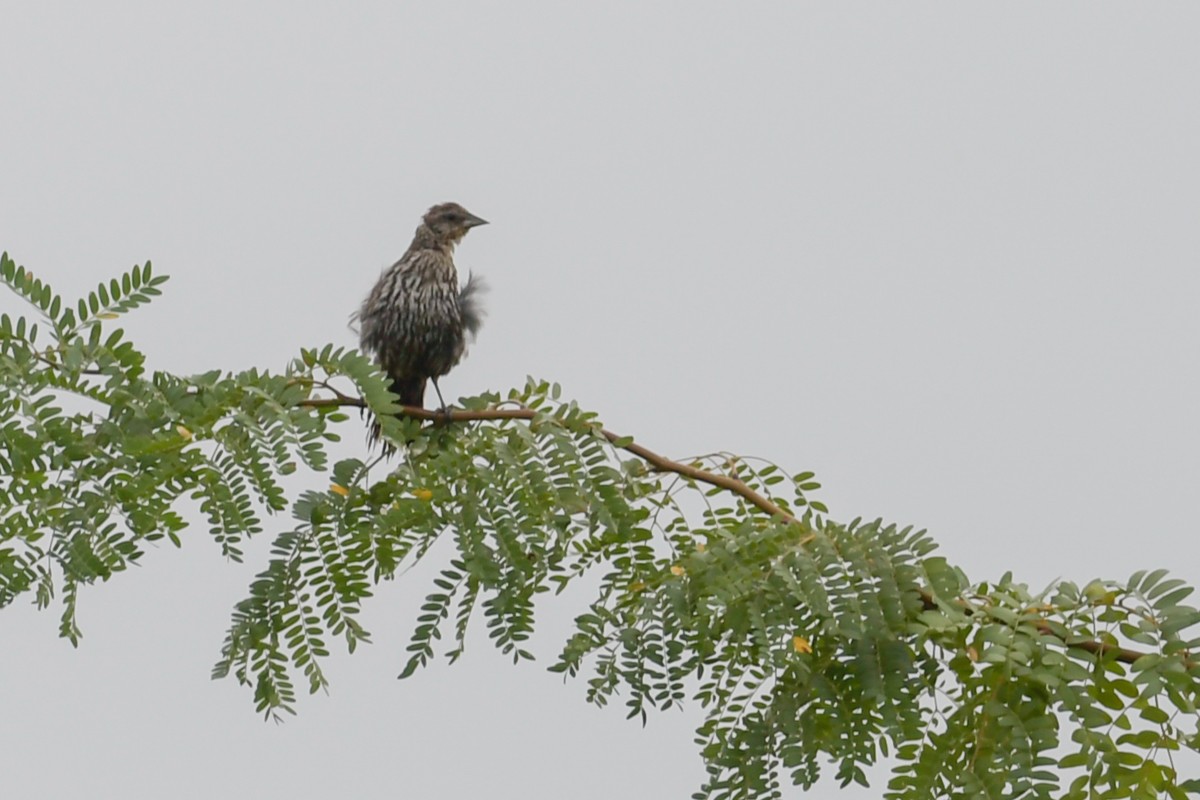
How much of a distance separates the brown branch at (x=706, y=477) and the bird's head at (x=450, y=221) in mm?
2887

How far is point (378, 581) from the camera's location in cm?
281

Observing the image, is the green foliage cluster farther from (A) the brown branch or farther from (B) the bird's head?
(B) the bird's head

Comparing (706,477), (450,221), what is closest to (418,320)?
(450,221)

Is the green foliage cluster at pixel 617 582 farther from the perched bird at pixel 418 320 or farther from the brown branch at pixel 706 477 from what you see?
the perched bird at pixel 418 320

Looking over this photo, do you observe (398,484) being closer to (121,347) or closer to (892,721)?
(121,347)

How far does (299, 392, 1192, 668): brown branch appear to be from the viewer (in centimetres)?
263

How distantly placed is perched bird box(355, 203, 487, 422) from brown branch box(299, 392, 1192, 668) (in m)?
2.23

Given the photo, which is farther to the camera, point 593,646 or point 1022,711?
point 593,646

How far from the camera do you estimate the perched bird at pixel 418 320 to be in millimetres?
5352

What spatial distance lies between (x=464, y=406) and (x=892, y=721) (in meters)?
1.08

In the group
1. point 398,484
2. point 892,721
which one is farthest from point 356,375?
point 892,721

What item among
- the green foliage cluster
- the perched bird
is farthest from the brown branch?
the perched bird

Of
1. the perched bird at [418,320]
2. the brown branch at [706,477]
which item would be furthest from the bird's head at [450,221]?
the brown branch at [706,477]

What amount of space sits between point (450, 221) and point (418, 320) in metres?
0.78
